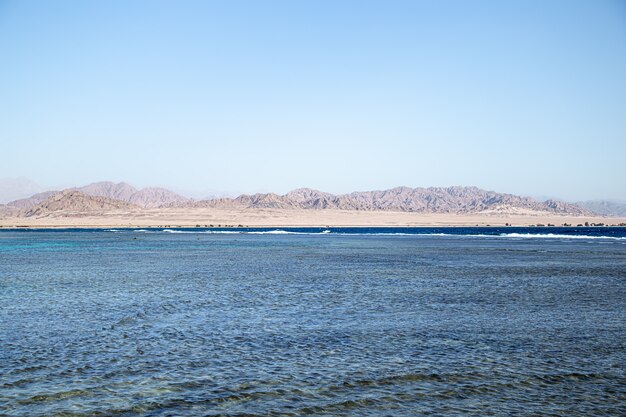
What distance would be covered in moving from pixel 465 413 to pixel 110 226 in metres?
189

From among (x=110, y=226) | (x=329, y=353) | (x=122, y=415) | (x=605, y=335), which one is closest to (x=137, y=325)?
(x=329, y=353)

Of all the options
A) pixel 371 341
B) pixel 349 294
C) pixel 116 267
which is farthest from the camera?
pixel 116 267

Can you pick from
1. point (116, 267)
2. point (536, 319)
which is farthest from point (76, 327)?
point (116, 267)

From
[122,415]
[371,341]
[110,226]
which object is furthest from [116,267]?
[110,226]

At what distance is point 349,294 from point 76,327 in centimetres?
1290

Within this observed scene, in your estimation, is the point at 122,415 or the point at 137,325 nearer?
the point at 122,415

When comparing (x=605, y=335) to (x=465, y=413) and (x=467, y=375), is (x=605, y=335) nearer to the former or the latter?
(x=467, y=375)

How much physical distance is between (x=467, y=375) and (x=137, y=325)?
37.7 ft

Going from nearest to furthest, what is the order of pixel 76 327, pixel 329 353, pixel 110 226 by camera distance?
pixel 329 353 < pixel 76 327 < pixel 110 226

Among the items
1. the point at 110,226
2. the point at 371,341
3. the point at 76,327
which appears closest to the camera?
the point at 371,341

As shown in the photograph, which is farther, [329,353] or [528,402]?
[329,353]

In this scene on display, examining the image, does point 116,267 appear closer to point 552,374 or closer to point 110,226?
point 552,374

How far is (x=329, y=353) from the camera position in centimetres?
1566

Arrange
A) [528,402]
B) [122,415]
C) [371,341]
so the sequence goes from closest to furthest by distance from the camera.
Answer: [122,415] → [528,402] → [371,341]
